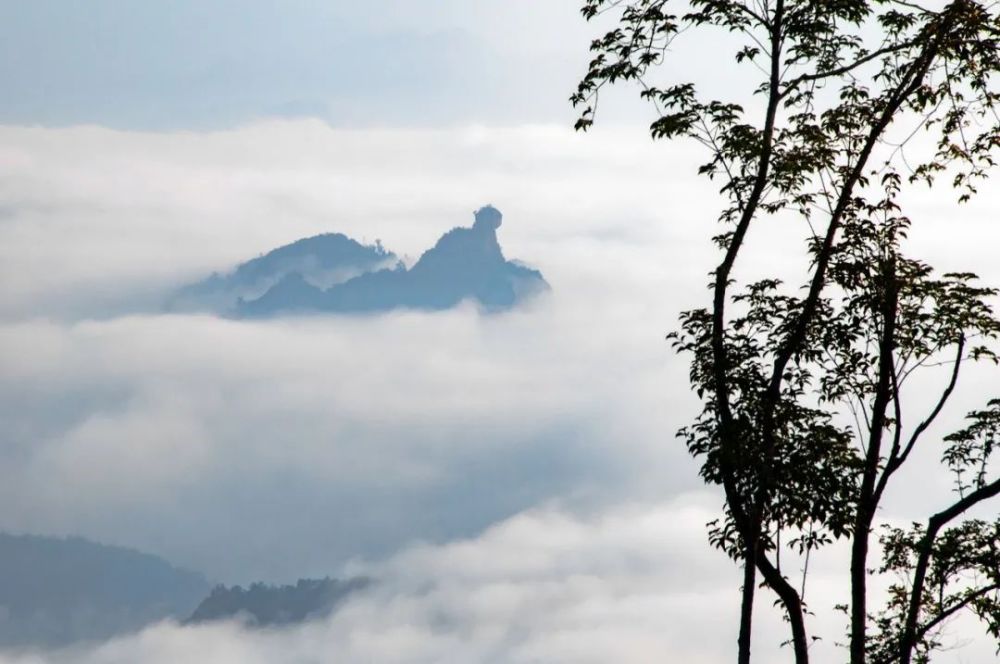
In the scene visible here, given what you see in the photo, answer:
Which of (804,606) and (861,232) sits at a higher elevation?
(861,232)

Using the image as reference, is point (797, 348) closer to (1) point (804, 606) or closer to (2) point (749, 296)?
(2) point (749, 296)

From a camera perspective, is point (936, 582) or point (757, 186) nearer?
point (757, 186)

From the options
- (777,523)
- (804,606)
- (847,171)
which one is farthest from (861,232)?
(804,606)

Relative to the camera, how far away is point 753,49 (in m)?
15.2

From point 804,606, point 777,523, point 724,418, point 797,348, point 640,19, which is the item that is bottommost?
point 804,606

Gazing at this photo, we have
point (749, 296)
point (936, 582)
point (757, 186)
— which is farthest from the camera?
point (936, 582)

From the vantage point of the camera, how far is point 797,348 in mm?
15555

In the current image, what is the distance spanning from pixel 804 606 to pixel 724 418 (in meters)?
2.88

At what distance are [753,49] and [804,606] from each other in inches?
299

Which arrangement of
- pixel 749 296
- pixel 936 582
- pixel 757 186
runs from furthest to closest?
pixel 936 582
pixel 749 296
pixel 757 186

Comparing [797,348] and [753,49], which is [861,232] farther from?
[753,49]

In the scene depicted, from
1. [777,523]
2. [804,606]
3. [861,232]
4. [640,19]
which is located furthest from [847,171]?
[804,606]

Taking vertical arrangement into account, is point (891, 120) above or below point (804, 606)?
above

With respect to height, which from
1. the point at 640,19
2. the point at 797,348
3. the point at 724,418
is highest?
the point at 640,19
